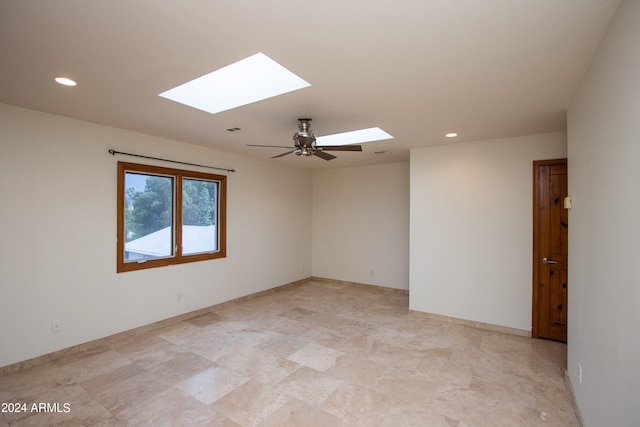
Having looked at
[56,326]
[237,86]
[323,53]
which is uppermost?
[237,86]

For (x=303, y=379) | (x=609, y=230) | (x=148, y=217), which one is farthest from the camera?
(x=148, y=217)

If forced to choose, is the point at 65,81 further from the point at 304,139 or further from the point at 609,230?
the point at 609,230

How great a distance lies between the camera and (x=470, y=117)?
10.1 feet

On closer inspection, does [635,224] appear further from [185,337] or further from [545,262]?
[185,337]

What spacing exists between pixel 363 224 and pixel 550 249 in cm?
326

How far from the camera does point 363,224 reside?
6.25 meters

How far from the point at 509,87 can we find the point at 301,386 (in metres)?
3.08

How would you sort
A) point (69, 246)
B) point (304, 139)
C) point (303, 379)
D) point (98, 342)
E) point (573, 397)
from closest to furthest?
1. point (573, 397)
2. point (303, 379)
3. point (304, 139)
4. point (69, 246)
5. point (98, 342)

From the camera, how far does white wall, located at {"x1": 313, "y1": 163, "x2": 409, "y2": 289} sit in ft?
19.0

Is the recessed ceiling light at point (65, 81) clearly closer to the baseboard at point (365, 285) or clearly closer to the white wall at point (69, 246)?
the white wall at point (69, 246)

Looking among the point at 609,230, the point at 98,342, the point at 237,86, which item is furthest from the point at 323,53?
the point at 98,342

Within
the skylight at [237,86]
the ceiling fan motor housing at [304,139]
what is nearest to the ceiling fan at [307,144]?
the ceiling fan motor housing at [304,139]

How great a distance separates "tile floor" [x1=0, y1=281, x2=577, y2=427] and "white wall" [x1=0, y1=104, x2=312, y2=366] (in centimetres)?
33

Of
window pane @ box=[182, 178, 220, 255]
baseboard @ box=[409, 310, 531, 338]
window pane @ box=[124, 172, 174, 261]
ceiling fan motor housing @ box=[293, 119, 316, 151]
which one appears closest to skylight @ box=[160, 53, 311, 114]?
ceiling fan motor housing @ box=[293, 119, 316, 151]
